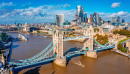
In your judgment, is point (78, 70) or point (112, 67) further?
point (112, 67)

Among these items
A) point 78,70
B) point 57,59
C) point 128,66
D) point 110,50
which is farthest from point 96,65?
point 110,50

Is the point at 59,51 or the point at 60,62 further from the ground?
the point at 59,51

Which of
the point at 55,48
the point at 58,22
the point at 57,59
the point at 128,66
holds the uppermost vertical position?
the point at 58,22

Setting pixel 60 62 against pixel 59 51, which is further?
pixel 59 51

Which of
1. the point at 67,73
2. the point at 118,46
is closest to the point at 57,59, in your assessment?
the point at 67,73

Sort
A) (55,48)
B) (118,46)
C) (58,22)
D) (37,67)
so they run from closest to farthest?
1. (37,67)
2. (55,48)
3. (118,46)
4. (58,22)

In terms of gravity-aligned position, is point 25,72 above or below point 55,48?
below

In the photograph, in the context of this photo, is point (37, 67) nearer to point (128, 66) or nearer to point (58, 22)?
point (128, 66)

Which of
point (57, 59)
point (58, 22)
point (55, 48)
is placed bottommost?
point (57, 59)

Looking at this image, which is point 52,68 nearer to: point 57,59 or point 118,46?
point 57,59

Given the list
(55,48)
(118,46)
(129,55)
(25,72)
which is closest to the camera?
(25,72)
